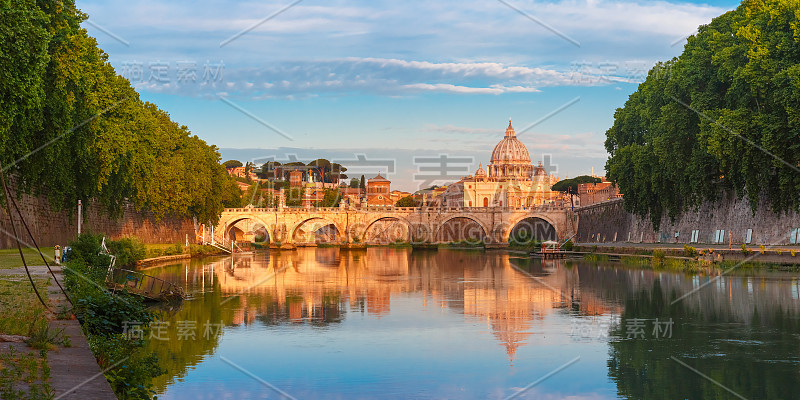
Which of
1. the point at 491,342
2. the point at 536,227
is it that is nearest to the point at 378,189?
the point at 536,227

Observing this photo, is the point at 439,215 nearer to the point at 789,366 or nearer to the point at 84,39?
the point at 84,39

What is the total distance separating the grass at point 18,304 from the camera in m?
12.0

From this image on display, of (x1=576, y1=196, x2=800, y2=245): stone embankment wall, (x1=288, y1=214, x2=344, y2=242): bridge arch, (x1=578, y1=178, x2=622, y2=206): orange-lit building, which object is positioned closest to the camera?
(x1=576, y1=196, x2=800, y2=245): stone embankment wall

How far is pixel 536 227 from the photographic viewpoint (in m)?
106

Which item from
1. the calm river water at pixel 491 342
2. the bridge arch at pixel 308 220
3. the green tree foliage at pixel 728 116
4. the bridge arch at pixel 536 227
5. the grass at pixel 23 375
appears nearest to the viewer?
the grass at pixel 23 375

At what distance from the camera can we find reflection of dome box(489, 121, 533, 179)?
19212 centimetres

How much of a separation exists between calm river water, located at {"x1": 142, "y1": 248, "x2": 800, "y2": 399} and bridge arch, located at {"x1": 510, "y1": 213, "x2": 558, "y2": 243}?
69706 millimetres

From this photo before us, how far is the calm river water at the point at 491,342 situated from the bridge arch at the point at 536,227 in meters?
69.7

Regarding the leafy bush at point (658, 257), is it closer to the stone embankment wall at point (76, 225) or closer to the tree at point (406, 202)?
the stone embankment wall at point (76, 225)

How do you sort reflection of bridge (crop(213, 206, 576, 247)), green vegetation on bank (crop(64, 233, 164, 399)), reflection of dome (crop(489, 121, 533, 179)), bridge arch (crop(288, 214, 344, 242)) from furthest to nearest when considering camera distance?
reflection of dome (crop(489, 121, 533, 179)) → bridge arch (crop(288, 214, 344, 242)) → reflection of bridge (crop(213, 206, 576, 247)) → green vegetation on bank (crop(64, 233, 164, 399))

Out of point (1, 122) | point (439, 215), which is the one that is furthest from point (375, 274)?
point (439, 215)

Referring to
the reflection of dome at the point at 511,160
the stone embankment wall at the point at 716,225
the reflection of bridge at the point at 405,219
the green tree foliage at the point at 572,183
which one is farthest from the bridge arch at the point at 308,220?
the reflection of dome at the point at 511,160

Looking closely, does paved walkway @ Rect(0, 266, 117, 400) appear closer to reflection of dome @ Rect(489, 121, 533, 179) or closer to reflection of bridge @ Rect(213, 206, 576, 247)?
reflection of bridge @ Rect(213, 206, 576, 247)

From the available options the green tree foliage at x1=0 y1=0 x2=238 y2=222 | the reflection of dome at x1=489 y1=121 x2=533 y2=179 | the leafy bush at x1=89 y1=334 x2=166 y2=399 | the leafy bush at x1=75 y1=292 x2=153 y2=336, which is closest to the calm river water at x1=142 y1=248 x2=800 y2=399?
the leafy bush at x1=89 y1=334 x2=166 y2=399
